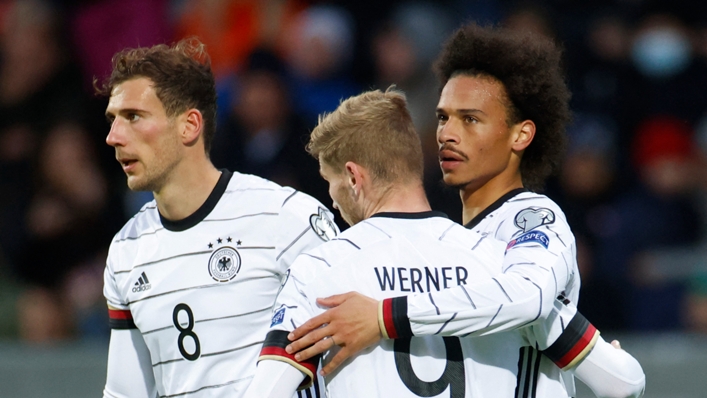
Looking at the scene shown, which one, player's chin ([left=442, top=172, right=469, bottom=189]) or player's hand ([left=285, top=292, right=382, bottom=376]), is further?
player's chin ([left=442, top=172, right=469, bottom=189])

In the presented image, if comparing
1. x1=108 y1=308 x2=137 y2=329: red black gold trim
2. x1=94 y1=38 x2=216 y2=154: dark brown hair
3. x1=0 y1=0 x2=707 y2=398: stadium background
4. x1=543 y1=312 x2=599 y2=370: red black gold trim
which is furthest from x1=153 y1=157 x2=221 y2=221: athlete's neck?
x1=0 y1=0 x2=707 y2=398: stadium background

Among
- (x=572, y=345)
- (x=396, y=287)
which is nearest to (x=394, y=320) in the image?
(x=396, y=287)

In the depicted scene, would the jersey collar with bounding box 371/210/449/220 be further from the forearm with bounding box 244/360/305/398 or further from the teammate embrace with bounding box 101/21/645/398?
the forearm with bounding box 244/360/305/398

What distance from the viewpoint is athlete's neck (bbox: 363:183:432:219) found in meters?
3.26

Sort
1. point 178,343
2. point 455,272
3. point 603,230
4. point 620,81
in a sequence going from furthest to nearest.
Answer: point 620,81, point 603,230, point 178,343, point 455,272

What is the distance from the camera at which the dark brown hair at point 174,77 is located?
13.5 feet

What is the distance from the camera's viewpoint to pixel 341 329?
9.94 feet

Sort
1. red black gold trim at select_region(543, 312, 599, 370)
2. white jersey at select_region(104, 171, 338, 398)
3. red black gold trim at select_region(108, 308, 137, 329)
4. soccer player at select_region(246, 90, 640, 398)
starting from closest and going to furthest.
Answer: soccer player at select_region(246, 90, 640, 398)
red black gold trim at select_region(543, 312, 599, 370)
white jersey at select_region(104, 171, 338, 398)
red black gold trim at select_region(108, 308, 137, 329)

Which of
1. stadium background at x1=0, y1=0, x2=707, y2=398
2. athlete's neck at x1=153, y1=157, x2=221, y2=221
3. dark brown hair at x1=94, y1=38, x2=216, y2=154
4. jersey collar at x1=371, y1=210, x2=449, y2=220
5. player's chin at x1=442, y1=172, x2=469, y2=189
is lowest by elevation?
jersey collar at x1=371, y1=210, x2=449, y2=220

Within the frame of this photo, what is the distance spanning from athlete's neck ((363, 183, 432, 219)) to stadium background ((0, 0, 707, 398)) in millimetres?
3558

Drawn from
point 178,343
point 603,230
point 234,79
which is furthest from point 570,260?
point 234,79

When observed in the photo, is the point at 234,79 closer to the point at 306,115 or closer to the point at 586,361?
the point at 306,115

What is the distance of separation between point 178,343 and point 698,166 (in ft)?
18.6

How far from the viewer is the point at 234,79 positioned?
9031mm
